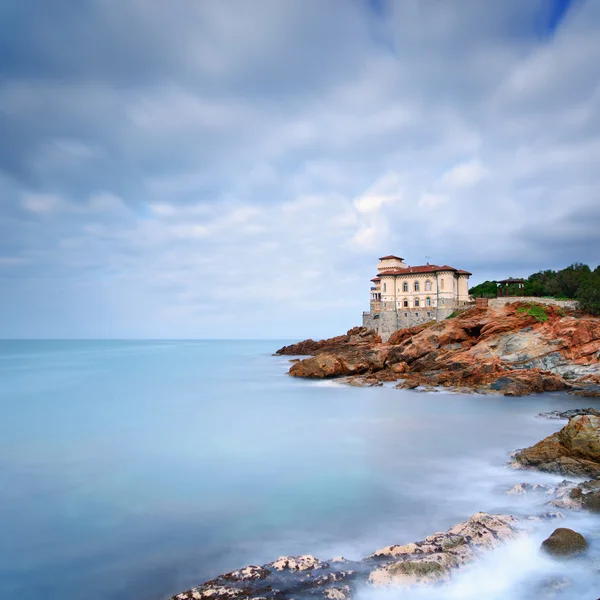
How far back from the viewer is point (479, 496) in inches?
374

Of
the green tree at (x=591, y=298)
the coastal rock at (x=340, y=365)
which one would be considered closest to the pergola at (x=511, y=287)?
the green tree at (x=591, y=298)

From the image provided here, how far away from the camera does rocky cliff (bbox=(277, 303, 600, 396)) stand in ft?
82.3

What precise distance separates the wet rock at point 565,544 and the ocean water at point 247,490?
0.18m

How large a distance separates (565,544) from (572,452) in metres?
4.53

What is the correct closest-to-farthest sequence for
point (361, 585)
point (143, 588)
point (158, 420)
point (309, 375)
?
point (361, 585), point (143, 588), point (158, 420), point (309, 375)

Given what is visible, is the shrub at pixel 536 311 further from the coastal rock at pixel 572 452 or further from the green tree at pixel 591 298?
the coastal rock at pixel 572 452

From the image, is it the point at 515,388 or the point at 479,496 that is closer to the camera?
the point at 479,496

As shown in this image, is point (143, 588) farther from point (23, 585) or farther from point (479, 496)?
point (479, 496)

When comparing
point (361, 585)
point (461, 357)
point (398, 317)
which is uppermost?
point (398, 317)

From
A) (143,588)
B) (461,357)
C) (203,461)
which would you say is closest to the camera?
(143,588)

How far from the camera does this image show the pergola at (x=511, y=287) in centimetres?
4347

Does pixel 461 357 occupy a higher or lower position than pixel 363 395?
higher

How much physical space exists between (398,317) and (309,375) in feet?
54.5

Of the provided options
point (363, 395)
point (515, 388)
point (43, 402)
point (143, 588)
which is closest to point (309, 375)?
point (363, 395)
